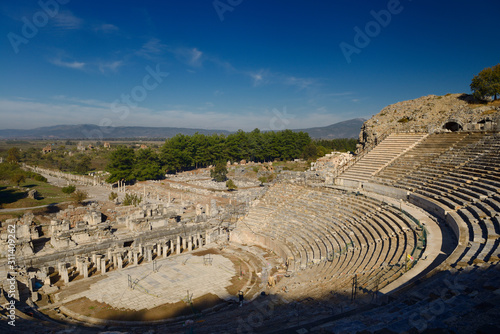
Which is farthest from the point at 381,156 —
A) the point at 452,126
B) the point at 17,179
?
the point at 17,179

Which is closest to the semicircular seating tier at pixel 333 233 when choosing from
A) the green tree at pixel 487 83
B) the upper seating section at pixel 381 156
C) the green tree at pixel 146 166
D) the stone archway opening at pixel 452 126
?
the upper seating section at pixel 381 156

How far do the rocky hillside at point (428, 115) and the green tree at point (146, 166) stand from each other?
33.7m

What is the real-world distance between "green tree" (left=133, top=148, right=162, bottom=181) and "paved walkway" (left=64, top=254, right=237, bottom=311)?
34273 millimetres

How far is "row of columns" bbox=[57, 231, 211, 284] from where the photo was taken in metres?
17.5

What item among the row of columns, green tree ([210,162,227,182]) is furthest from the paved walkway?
green tree ([210,162,227,182])

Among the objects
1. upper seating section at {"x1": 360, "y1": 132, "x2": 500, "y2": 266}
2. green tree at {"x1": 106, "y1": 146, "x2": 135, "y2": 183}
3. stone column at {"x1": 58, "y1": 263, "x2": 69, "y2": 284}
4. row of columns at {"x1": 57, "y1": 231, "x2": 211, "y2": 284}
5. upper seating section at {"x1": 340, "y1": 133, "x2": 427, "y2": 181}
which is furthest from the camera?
green tree at {"x1": 106, "y1": 146, "x2": 135, "y2": 183}

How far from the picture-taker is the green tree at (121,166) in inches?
1959

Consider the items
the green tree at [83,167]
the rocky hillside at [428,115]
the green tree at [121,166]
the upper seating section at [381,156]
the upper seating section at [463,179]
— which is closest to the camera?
the upper seating section at [463,179]

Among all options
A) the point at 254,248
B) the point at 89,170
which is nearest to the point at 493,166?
the point at 254,248

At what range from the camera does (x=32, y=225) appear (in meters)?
21.5

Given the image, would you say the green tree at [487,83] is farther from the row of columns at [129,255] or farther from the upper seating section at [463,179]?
the row of columns at [129,255]

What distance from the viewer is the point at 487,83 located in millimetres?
32531

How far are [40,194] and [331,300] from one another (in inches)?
1631

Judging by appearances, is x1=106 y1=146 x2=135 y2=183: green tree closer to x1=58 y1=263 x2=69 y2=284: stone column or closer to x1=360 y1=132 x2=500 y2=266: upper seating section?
x1=58 y1=263 x2=69 y2=284: stone column
